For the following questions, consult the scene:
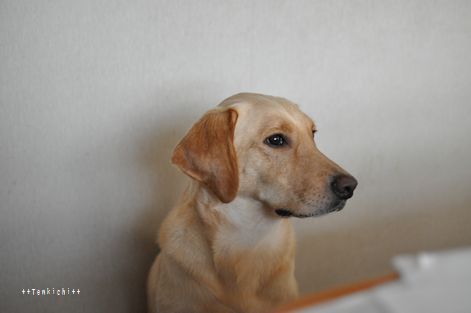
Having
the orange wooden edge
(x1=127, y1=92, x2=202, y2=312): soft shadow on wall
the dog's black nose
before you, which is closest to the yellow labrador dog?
Answer: the dog's black nose

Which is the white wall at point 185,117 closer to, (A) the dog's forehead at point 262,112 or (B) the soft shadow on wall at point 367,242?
(B) the soft shadow on wall at point 367,242

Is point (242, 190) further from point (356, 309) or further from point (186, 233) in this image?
point (356, 309)

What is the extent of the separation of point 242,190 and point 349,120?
3.08 ft

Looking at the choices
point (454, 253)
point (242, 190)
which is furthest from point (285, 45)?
point (454, 253)

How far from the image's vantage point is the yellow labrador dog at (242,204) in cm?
127

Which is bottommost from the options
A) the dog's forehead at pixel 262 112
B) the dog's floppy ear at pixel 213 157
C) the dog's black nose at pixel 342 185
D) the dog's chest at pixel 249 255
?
the dog's chest at pixel 249 255

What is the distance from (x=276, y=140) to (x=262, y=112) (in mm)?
90

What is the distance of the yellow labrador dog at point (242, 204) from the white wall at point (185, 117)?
15.3 inches

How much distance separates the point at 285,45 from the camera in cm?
190

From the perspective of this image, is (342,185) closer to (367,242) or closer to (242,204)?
(242,204)

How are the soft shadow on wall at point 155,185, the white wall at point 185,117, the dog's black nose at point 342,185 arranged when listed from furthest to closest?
the soft shadow on wall at point 155,185, the white wall at point 185,117, the dog's black nose at point 342,185

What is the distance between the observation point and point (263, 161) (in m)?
1.32

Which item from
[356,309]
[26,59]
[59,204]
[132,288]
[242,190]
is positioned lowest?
[132,288]

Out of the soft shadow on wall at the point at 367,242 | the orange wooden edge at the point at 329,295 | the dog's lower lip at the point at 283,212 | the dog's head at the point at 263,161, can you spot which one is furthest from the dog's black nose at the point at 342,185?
the soft shadow on wall at the point at 367,242
